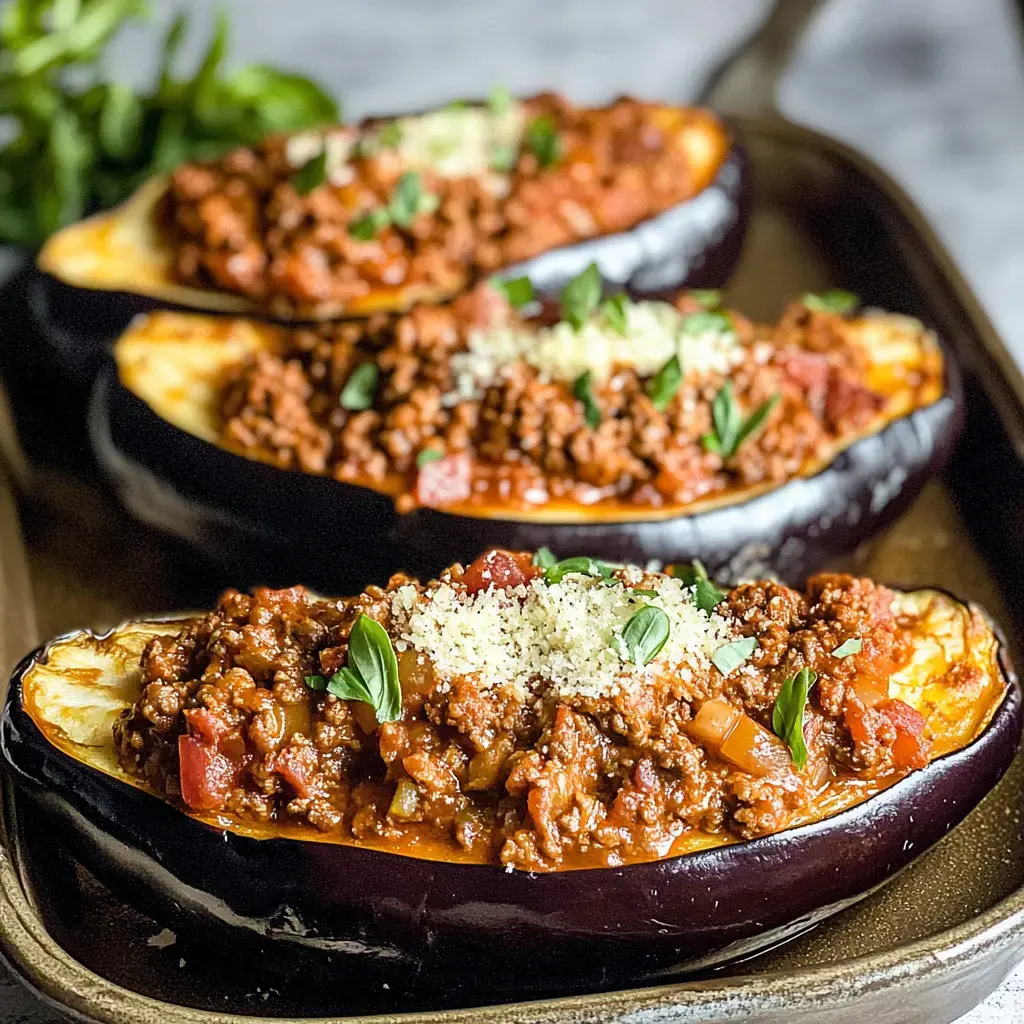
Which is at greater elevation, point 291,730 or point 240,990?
point 291,730

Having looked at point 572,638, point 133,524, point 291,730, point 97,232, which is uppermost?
point 572,638

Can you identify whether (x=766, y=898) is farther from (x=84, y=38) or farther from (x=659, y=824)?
(x=84, y=38)

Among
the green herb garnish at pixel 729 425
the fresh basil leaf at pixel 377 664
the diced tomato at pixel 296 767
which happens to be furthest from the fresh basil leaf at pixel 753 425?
the diced tomato at pixel 296 767

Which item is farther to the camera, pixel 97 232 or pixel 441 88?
pixel 441 88

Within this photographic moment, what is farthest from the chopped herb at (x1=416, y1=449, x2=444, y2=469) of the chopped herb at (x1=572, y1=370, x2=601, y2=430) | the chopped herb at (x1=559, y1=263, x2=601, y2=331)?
the chopped herb at (x1=559, y1=263, x2=601, y2=331)

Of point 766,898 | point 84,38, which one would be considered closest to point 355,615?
point 766,898
